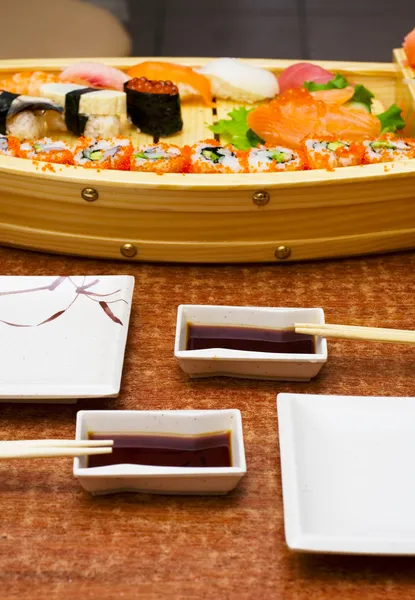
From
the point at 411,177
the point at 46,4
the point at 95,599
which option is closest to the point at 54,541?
the point at 95,599

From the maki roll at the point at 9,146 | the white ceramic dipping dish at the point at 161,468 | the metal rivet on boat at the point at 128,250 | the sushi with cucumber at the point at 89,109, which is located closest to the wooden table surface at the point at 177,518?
the white ceramic dipping dish at the point at 161,468

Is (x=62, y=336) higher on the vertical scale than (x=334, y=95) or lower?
lower

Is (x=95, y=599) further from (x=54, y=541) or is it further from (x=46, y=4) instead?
(x=46, y=4)

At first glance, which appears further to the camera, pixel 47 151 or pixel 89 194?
pixel 47 151

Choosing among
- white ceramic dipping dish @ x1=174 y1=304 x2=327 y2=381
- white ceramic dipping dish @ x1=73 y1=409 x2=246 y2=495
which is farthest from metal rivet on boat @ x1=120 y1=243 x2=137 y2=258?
white ceramic dipping dish @ x1=73 y1=409 x2=246 y2=495

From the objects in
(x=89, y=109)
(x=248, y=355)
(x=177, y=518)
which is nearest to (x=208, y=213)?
(x=248, y=355)

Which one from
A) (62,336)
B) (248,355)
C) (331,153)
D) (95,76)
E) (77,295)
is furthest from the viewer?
(95,76)

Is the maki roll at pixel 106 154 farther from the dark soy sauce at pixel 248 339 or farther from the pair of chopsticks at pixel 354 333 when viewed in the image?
the pair of chopsticks at pixel 354 333

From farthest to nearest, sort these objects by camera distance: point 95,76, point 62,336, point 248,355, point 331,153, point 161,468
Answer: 1. point 95,76
2. point 331,153
3. point 62,336
4. point 248,355
5. point 161,468

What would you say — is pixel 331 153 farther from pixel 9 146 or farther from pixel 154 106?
pixel 9 146
